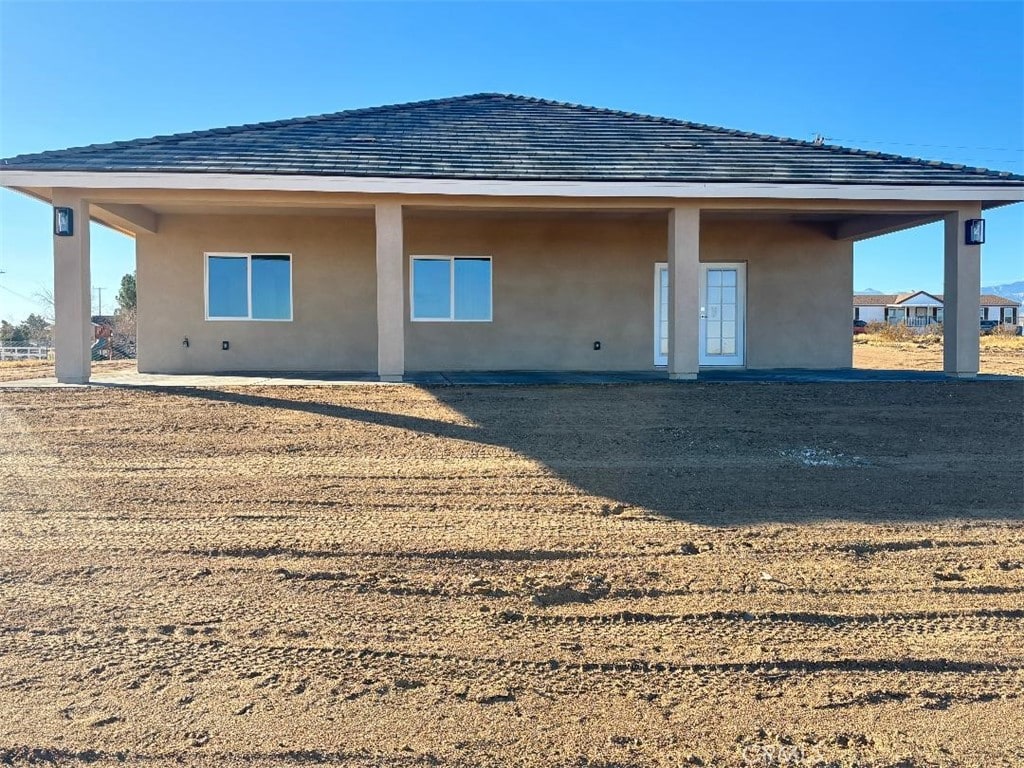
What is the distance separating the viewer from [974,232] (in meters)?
11.6

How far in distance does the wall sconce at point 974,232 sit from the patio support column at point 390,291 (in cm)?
856

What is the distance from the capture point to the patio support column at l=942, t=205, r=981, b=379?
11.7 m

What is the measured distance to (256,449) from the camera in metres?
7.68

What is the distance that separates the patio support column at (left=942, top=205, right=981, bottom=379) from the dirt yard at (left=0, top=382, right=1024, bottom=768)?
3.97 metres

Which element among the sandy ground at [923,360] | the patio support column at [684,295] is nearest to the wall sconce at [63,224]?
the patio support column at [684,295]

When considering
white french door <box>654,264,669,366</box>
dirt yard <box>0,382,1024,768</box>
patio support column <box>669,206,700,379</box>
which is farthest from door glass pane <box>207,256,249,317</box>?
patio support column <box>669,206,700,379</box>

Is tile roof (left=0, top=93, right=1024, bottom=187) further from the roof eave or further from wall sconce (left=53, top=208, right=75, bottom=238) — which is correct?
wall sconce (left=53, top=208, right=75, bottom=238)

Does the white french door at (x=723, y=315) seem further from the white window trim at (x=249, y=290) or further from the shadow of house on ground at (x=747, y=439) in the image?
the white window trim at (x=249, y=290)

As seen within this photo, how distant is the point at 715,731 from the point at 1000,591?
2.51 meters

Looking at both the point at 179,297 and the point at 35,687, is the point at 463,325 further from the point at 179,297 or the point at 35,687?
the point at 35,687

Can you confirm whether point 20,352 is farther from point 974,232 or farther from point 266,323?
point 974,232

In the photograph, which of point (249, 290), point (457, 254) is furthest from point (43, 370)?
point (457, 254)

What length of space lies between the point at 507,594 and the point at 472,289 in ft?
32.7

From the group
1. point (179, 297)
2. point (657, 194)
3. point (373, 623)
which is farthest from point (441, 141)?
point (373, 623)
